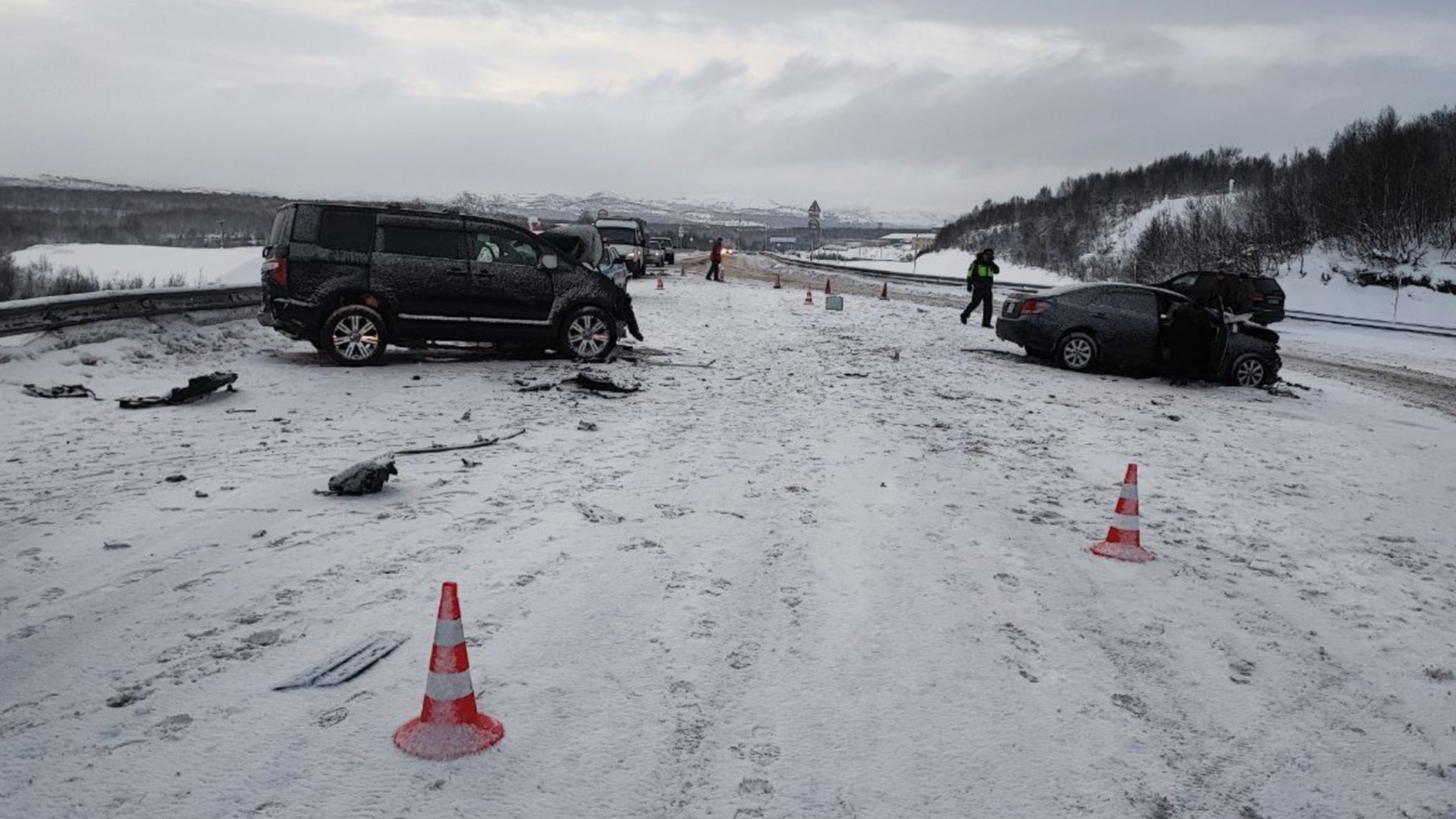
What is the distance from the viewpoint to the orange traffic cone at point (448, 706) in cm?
295

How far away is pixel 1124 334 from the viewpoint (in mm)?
13148

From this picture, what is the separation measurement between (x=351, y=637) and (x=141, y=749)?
943mm

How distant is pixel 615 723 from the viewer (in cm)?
321

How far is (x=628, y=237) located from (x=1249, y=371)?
22026mm

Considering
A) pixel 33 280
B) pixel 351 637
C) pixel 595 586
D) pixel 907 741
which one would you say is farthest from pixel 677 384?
pixel 33 280

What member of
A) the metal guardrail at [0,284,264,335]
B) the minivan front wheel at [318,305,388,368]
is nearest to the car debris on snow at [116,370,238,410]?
the minivan front wheel at [318,305,388,368]

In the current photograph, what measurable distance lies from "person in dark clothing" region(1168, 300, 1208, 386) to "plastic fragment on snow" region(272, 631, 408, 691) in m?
12.2

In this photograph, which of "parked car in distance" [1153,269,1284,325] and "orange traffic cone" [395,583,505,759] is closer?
"orange traffic cone" [395,583,505,759]

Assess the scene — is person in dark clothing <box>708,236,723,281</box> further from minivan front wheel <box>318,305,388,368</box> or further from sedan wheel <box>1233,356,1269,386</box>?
minivan front wheel <box>318,305,388,368</box>

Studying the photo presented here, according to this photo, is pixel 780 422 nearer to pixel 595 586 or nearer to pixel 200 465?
pixel 595 586

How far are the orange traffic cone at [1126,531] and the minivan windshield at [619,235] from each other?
2599cm

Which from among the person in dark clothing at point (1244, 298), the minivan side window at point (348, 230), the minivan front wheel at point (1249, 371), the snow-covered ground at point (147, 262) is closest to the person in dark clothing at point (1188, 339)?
the minivan front wheel at point (1249, 371)

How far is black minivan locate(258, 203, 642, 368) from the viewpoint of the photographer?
10398 mm

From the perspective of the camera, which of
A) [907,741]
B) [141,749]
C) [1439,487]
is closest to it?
[141,749]
